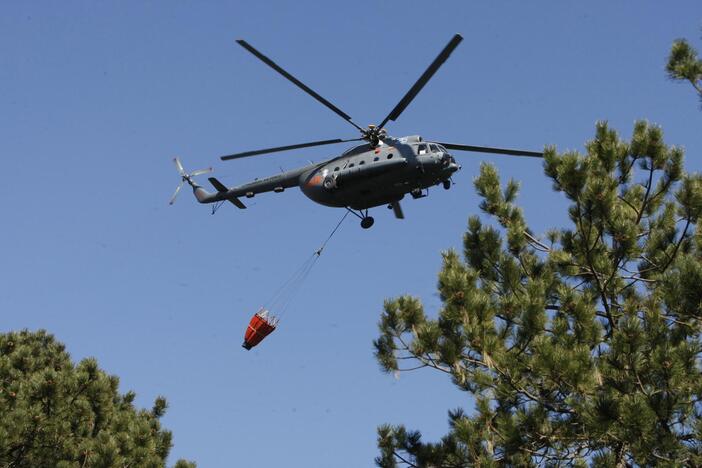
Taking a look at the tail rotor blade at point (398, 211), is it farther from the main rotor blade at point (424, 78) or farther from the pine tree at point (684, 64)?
the pine tree at point (684, 64)

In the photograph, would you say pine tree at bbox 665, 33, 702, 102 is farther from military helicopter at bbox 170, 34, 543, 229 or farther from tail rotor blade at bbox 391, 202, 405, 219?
tail rotor blade at bbox 391, 202, 405, 219

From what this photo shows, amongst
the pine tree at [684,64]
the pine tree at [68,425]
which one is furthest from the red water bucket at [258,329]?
the pine tree at [684,64]

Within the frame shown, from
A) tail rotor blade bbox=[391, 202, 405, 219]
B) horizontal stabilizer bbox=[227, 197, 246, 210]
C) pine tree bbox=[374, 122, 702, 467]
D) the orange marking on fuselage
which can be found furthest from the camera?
horizontal stabilizer bbox=[227, 197, 246, 210]

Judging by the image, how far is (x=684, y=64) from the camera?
12.4 metres

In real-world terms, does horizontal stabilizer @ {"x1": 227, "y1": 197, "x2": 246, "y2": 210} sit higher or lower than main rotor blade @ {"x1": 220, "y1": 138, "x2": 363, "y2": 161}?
higher

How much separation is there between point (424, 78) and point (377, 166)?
2435 millimetres

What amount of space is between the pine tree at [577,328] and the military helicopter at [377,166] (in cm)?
325

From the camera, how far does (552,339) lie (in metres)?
12.1

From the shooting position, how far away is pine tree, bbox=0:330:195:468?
17109 mm

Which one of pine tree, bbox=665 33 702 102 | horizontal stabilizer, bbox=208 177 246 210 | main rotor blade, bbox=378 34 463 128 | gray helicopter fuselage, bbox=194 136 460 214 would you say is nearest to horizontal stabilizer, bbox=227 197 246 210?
horizontal stabilizer, bbox=208 177 246 210

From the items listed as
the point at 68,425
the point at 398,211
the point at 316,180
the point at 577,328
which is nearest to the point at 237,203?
the point at 316,180

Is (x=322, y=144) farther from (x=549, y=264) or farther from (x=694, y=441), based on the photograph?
(x=694, y=441)

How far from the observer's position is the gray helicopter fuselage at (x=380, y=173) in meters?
17.8

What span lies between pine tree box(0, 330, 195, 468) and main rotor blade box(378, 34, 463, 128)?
8.86 meters
